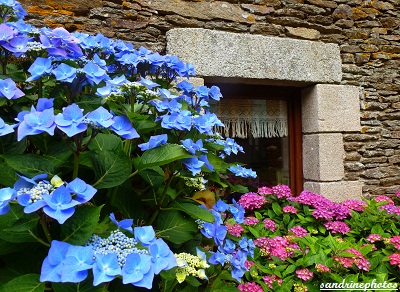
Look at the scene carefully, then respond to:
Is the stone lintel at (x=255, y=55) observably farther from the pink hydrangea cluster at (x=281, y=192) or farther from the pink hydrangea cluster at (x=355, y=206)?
the pink hydrangea cluster at (x=355, y=206)

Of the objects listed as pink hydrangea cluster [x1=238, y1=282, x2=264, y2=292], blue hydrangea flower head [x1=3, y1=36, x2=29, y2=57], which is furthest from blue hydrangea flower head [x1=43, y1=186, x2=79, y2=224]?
pink hydrangea cluster [x1=238, y1=282, x2=264, y2=292]

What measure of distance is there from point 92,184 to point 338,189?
2828mm

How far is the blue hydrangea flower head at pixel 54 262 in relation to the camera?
0.60 meters

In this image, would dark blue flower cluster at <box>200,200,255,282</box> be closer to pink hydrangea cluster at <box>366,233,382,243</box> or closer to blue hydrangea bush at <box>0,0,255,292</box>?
blue hydrangea bush at <box>0,0,255,292</box>

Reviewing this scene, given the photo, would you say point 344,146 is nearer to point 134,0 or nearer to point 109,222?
point 134,0

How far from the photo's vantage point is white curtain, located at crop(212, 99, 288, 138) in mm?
3355

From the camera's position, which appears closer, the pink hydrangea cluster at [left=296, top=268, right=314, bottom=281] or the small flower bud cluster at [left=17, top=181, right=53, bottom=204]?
the small flower bud cluster at [left=17, top=181, right=53, bottom=204]

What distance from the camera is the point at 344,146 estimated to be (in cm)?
336

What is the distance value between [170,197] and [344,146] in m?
2.71

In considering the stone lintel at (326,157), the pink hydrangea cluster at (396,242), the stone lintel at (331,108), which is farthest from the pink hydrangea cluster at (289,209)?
the stone lintel at (331,108)

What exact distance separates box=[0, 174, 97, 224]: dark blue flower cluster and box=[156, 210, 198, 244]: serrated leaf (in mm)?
298

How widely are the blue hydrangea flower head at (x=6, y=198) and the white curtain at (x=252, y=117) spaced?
264 cm

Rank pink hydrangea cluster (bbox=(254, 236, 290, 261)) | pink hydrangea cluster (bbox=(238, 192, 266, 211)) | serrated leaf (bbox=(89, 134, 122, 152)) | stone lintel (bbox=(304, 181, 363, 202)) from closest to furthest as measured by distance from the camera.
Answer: serrated leaf (bbox=(89, 134, 122, 152)), pink hydrangea cluster (bbox=(254, 236, 290, 261)), pink hydrangea cluster (bbox=(238, 192, 266, 211)), stone lintel (bbox=(304, 181, 363, 202))

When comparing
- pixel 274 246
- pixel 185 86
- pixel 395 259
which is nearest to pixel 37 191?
pixel 185 86
